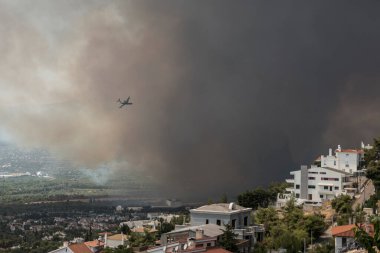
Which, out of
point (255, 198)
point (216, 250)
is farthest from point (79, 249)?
point (255, 198)

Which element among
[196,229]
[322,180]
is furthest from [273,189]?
[196,229]

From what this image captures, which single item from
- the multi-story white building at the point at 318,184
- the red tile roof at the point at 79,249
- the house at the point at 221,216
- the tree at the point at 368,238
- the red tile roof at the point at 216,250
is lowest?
the red tile roof at the point at 79,249

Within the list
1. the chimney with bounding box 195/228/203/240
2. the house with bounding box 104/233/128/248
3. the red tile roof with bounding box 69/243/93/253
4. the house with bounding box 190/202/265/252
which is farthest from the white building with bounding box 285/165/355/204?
the red tile roof with bounding box 69/243/93/253

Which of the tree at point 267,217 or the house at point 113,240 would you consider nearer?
the tree at point 267,217

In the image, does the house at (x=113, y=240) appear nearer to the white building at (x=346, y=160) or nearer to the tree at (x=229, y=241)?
the tree at (x=229, y=241)

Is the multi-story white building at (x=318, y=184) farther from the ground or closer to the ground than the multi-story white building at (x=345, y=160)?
closer to the ground

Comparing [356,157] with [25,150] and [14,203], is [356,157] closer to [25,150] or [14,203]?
[14,203]

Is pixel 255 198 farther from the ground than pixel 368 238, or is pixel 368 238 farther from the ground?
pixel 255 198

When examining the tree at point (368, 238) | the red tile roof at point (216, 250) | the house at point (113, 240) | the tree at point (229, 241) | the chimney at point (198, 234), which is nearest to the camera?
the tree at point (368, 238)

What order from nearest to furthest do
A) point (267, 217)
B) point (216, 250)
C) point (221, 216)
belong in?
point (216, 250) < point (221, 216) < point (267, 217)

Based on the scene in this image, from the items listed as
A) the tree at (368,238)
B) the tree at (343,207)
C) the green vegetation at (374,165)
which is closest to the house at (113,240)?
the tree at (343,207)

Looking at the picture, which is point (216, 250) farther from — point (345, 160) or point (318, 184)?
point (345, 160)
